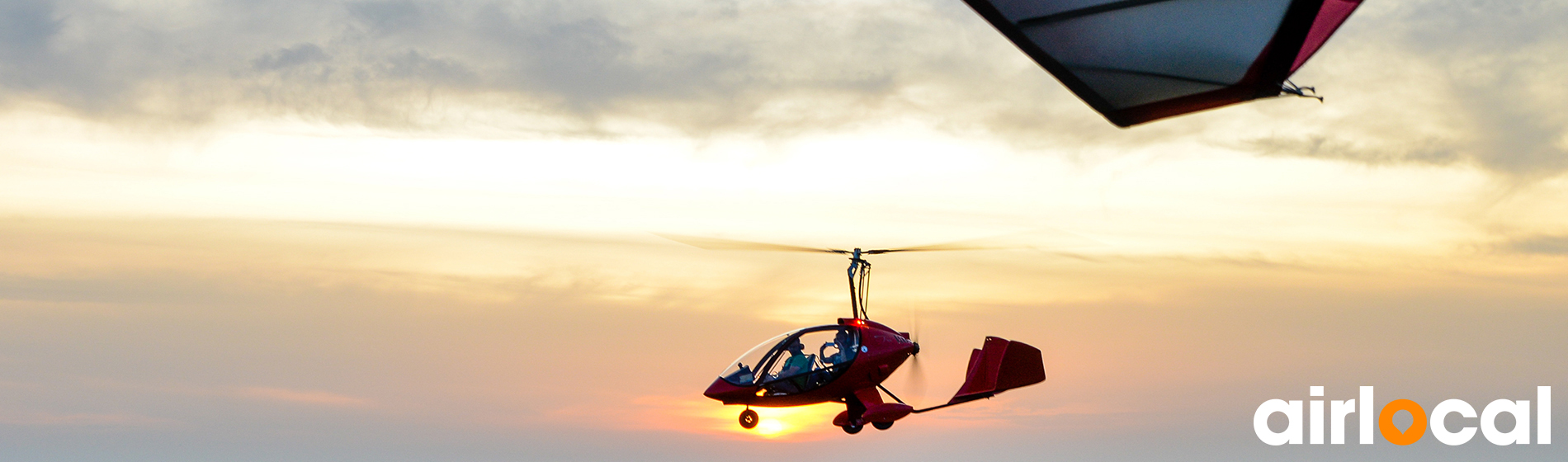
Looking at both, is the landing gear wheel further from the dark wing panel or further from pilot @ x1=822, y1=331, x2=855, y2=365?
the dark wing panel

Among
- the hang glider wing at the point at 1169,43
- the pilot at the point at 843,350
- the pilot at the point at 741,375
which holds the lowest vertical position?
the pilot at the point at 741,375

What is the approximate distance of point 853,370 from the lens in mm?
22891

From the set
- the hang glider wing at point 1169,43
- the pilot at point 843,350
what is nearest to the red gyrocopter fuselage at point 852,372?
the pilot at point 843,350

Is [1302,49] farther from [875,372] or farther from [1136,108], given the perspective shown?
[875,372]

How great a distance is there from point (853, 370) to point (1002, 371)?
2.67 meters

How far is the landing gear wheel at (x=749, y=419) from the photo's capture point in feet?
77.2

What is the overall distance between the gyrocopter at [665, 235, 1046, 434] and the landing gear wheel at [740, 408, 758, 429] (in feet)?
0.05

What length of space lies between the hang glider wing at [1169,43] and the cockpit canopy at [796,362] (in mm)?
11131

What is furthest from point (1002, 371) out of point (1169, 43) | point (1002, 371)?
point (1169, 43)

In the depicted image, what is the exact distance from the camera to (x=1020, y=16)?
1131 centimetres

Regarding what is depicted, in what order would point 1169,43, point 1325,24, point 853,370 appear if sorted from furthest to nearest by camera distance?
1. point 853,370
2. point 1169,43
3. point 1325,24

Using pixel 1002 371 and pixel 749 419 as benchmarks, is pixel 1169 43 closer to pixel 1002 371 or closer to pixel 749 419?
pixel 1002 371

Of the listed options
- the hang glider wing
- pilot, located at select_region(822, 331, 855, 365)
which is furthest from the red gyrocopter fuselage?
the hang glider wing

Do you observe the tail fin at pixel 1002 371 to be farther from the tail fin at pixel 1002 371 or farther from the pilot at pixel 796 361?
the pilot at pixel 796 361
